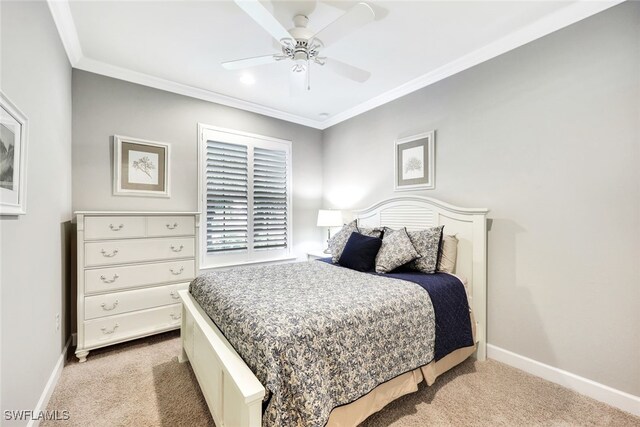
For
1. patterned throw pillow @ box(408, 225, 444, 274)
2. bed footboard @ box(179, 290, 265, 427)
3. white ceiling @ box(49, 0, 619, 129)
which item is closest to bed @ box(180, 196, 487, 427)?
bed footboard @ box(179, 290, 265, 427)

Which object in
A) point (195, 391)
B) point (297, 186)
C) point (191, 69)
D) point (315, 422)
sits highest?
point (191, 69)

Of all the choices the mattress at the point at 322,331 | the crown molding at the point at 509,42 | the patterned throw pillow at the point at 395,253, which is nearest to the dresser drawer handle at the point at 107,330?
the mattress at the point at 322,331

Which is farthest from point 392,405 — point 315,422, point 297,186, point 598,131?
point 297,186

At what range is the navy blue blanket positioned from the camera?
2.00 meters

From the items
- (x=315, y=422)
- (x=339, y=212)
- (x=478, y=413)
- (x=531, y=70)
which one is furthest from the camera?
(x=339, y=212)

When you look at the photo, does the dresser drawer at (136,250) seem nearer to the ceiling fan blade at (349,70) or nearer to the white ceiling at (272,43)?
the white ceiling at (272,43)

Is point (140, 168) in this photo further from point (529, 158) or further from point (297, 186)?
point (529, 158)

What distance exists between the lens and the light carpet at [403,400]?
171 cm

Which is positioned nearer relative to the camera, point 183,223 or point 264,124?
point 183,223

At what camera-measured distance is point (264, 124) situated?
4.00 m

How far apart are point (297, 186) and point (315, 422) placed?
3457mm

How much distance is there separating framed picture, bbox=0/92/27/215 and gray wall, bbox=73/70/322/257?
4.97 feet

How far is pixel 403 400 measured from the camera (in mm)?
1890

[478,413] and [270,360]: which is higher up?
[270,360]
